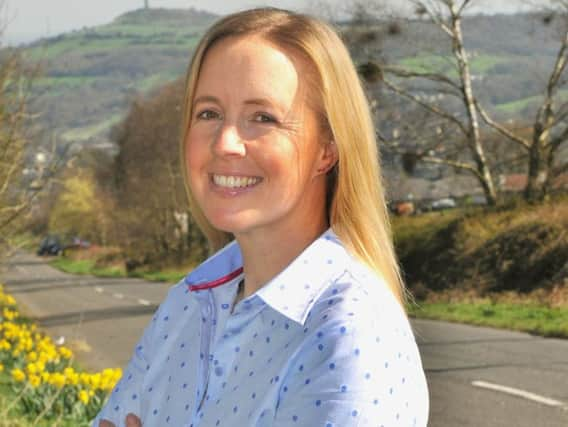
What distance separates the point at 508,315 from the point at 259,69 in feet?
44.0

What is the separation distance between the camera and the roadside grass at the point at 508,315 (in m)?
13.0

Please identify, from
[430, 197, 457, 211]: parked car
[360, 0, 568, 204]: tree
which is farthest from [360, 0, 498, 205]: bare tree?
[430, 197, 457, 211]: parked car

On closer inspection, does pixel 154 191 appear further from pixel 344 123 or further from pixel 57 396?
pixel 344 123

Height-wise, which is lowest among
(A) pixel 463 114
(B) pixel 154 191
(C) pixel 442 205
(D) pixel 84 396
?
(C) pixel 442 205

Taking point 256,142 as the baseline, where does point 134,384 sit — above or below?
below

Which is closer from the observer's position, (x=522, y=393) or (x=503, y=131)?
(x=522, y=393)

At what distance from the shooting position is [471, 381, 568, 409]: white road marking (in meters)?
8.80

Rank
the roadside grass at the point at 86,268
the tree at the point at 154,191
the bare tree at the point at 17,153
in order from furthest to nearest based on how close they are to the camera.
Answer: the tree at the point at 154,191
the roadside grass at the point at 86,268
the bare tree at the point at 17,153

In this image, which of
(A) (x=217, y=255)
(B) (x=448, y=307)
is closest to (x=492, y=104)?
(B) (x=448, y=307)

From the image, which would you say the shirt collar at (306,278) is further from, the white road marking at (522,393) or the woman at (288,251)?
the white road marking at (522,393)

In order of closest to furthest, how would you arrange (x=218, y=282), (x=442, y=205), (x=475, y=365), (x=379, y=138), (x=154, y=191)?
1. (x=218, y=282)
2. (x=379, y=138)
3. (x=475, y=365)
4. (x=154, y=191)
5. (x=442, y=205)

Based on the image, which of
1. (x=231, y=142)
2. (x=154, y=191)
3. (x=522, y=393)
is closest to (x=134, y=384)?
(x=231, y=142)

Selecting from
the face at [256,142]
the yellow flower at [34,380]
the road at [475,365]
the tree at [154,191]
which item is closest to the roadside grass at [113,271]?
the tree at [154,191]

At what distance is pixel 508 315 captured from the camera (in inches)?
574
